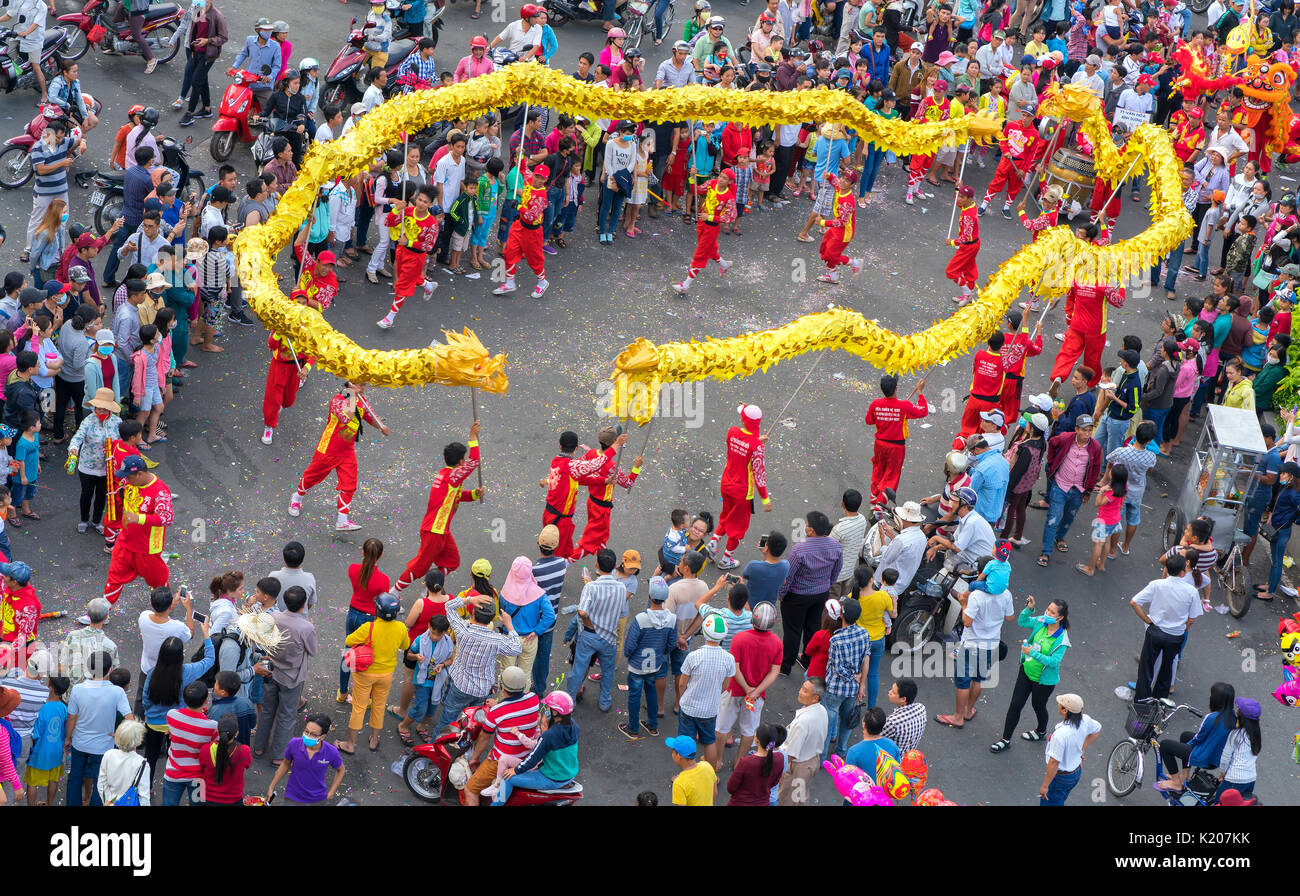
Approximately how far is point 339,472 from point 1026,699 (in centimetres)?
622

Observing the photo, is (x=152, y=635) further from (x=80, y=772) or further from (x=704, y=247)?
(x=704, y=247)

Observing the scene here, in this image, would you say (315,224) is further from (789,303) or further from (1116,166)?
(1116,166)

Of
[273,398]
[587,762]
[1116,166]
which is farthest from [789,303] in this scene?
[587,762]

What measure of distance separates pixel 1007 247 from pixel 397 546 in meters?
10.5

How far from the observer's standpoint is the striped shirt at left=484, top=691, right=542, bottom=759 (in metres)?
10.5

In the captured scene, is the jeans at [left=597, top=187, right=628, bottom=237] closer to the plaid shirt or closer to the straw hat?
the straw hat

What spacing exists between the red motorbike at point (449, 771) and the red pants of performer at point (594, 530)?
2.62 metres

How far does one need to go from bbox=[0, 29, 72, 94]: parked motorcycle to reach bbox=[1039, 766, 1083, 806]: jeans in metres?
14.3

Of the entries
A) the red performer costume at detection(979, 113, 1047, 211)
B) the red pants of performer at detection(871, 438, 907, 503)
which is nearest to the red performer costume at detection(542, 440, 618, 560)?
the red pants of performer at detection(871, 438, 907, 503)

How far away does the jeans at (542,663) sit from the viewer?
1207cm

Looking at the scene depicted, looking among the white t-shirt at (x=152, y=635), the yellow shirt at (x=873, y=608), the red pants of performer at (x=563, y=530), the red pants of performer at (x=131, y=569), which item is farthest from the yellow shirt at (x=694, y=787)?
the red pants of performer at (x=131, y=569)

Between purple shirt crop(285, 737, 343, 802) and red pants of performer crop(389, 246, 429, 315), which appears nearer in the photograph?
purple shirt crop(285, 737, 343, 802)

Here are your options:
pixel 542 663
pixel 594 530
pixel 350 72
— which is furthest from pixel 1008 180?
pixel 542 663

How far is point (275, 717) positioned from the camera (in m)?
11.3
